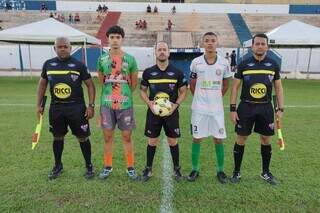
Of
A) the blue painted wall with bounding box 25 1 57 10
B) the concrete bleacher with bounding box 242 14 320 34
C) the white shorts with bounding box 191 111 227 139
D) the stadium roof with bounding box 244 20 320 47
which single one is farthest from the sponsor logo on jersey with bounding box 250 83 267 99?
the blue painted wall with bounding box 25 1 57 10

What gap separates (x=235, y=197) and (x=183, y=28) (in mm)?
28371

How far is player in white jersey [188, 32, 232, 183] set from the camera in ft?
14.2

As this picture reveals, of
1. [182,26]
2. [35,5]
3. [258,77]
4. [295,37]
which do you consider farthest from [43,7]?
[258,77]

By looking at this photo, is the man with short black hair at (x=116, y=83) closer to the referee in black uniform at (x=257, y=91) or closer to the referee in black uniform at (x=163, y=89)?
the referee in black uniform at (x=163, y=89)

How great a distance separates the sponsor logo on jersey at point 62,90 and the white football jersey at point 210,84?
61.8 inches

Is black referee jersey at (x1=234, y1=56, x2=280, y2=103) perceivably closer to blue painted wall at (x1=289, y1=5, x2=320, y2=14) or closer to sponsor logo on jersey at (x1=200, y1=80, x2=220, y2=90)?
sponsor logo on jersey at (x1=200, y1=80, x2=220, y2=90)

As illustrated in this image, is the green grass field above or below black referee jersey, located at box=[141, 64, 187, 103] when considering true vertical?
below

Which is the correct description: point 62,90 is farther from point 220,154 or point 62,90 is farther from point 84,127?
point 220,154

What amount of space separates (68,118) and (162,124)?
1160mm

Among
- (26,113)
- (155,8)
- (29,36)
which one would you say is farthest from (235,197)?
(155,8)

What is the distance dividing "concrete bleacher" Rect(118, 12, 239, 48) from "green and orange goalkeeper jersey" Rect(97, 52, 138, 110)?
2426 centimetres

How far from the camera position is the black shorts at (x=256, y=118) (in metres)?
4.30

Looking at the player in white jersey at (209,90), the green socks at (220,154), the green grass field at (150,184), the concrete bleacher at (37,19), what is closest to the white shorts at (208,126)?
the player in white jersey at (209,90)

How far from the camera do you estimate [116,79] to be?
170 inches
